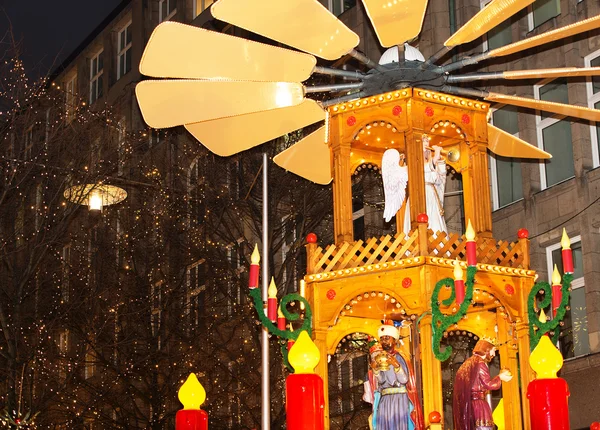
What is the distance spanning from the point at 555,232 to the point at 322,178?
34.9ft

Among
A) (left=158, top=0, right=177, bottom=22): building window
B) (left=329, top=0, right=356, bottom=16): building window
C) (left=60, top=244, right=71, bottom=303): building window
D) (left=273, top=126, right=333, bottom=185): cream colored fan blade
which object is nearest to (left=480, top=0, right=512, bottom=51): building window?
(left=329, top=0, right=356, bottom=16): building window

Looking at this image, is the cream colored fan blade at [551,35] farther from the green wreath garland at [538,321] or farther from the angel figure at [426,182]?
the green wreath garland at [538,321]

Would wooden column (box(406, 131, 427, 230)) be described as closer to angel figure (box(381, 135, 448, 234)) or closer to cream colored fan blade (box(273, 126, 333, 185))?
angel figure (box(381, 135, 448, 234))

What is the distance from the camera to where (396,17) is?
47.2ft

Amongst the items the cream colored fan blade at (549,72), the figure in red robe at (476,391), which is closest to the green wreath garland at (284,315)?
the figure in red robe at (476,391)

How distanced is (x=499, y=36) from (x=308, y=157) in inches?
526

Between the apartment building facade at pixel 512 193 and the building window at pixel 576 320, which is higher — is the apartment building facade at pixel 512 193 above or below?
above

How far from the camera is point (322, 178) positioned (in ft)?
56.0

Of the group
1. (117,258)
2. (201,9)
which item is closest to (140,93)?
(117,258)

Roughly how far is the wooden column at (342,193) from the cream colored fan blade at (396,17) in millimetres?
1322

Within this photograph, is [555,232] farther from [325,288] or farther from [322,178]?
[325,288]

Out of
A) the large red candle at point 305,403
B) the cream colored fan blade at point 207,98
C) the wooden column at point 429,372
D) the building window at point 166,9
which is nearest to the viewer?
the large red candle at point 305,403

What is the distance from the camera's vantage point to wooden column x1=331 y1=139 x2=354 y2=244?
14.7 meters

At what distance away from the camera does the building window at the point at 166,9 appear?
1790 inches
